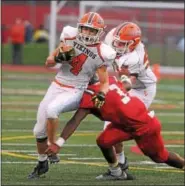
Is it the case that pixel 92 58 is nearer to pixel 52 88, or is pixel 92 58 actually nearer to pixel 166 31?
pixel 52 88

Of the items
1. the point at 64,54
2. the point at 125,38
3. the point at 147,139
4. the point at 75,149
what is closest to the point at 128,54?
the point at 125,38

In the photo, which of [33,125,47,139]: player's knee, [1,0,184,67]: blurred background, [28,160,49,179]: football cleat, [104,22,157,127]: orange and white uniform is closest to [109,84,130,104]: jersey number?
[104,22,157,127]: orange and white uniform

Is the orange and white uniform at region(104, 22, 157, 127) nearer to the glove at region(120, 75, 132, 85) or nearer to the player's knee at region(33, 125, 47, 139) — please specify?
the glove at region(120, 75, 132, 85)

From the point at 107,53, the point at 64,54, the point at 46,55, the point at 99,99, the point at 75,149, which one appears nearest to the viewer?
the point at 99,99

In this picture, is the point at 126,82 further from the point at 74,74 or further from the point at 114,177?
the point at 114,177

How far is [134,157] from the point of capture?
11.5 meters

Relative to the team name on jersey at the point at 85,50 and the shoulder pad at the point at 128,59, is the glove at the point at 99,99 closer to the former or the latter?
the team name on jersey at the point at 85,50

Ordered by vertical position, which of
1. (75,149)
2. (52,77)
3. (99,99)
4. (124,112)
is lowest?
(52,77)

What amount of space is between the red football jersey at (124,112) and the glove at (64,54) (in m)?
0.53

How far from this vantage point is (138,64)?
10047 millimetres

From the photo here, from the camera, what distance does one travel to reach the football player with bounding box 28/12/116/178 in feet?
30.3

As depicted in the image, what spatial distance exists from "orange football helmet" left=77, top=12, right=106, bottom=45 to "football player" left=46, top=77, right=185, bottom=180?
0.46m

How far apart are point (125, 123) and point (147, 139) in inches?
10.6

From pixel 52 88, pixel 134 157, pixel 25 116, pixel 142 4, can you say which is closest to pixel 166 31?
pixel 142 4
